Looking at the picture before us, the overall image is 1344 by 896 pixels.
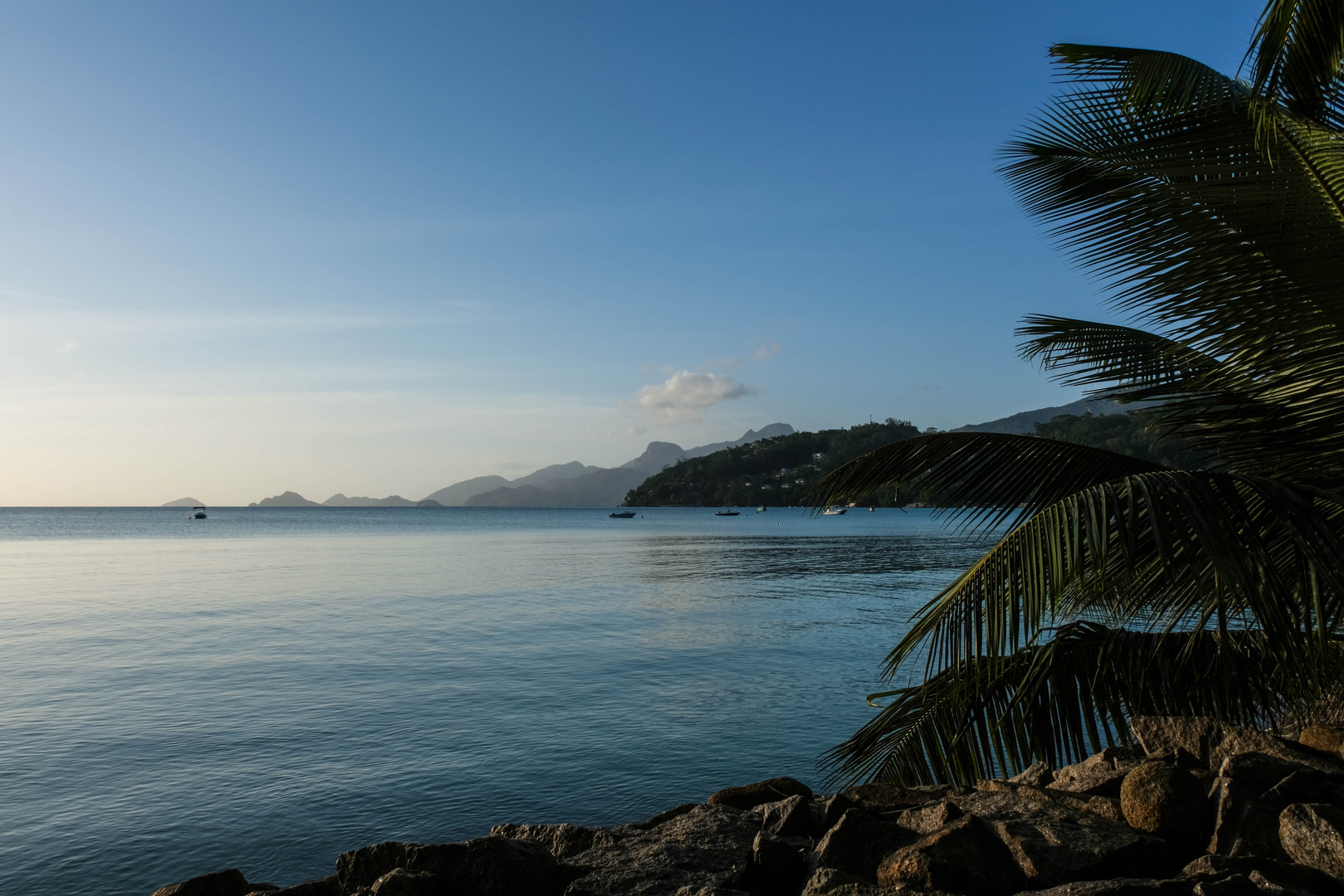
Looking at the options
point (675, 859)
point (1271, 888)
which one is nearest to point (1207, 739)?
point (1271, 888)

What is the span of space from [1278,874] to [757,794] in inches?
217

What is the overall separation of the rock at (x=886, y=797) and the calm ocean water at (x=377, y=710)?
168 inches

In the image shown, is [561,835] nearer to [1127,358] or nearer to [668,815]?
[668,815]

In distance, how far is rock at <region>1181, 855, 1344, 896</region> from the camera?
16.0 feet

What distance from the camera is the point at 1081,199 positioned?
23.4 ft

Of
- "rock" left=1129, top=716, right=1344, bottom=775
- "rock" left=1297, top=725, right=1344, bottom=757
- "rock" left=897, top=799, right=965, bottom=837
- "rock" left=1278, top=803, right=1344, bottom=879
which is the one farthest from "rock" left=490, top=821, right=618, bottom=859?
"rock" left=1297, top=725, right=1344, bottom=757

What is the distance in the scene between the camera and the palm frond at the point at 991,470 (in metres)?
6.59

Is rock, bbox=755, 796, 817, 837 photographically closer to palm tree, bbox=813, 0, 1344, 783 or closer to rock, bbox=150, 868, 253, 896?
palm tree, bbox=813, 0, 1344, 783

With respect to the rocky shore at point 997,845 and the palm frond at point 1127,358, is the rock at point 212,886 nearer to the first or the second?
the rocky shore at point 997,845

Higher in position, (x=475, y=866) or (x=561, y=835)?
(x=475, y=866)

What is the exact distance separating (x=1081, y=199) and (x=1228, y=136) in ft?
3.58

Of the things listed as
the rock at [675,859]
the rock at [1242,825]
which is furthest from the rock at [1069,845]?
the rock at [675,859]

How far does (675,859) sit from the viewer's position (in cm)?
686

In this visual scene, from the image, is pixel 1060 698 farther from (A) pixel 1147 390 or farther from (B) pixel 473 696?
(B) pixel 473 696
